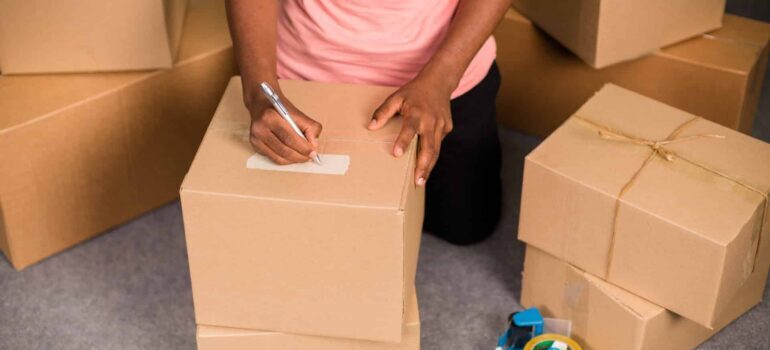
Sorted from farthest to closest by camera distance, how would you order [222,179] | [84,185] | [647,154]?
[84,185] < [647,154] < [222,179]

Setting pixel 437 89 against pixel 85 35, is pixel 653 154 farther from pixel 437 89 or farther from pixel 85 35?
pixel 85 35

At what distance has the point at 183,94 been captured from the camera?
1833mm

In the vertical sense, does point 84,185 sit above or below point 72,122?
below

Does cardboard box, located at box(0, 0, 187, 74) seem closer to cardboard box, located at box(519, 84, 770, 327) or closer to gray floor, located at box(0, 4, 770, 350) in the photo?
gray floor, located at box(0, 4, 770, 350)

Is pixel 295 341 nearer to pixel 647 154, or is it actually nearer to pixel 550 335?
pixel 550 335

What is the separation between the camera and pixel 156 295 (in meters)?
1.76

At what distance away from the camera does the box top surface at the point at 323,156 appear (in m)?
1.20

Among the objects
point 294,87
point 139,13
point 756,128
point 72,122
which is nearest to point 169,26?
point 139,13

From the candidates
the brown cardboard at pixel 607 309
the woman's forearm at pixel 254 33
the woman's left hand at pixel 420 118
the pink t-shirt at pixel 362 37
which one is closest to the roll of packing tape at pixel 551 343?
the brown cardboard at pixel 607 309

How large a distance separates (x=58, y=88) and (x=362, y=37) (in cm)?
54

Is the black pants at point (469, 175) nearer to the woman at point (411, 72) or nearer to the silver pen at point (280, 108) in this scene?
the woman at point (411, 72)

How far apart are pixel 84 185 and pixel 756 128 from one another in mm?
1359

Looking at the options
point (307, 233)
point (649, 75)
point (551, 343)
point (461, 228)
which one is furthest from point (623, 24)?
point (307, 233)

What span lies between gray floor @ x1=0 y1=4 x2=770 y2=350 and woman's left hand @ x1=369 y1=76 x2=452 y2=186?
0.42 metres
